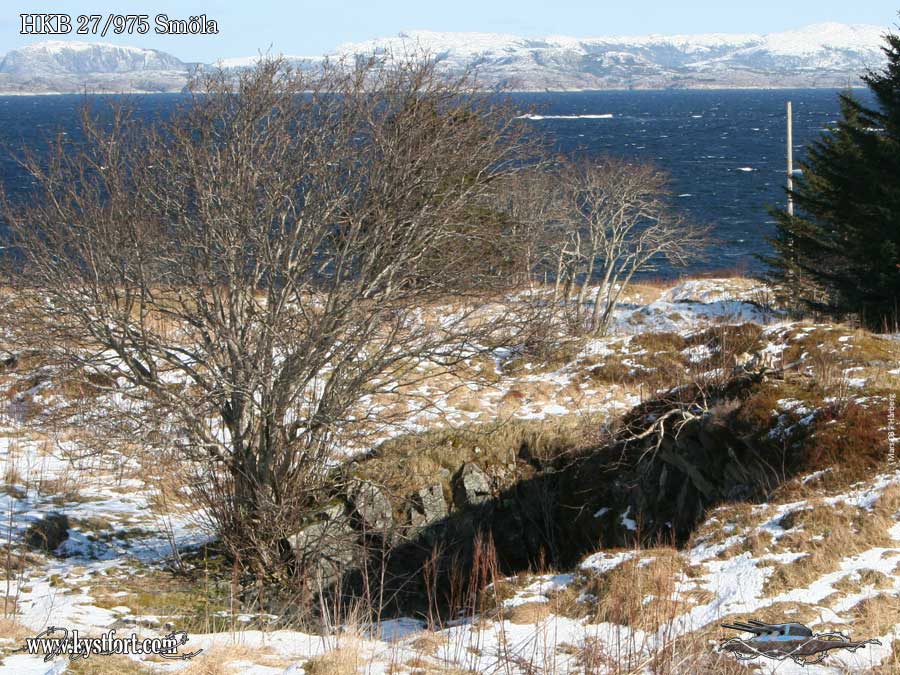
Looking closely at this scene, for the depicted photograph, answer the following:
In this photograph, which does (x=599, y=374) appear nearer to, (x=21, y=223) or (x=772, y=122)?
(x=21, y=223)

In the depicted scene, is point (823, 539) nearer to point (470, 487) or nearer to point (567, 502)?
point (567, 502)

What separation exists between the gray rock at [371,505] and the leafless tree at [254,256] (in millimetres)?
820

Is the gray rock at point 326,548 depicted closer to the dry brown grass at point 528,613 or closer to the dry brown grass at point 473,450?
the dry brown grass at point 473,450

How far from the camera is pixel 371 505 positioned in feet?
36.0

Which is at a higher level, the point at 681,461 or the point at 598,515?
the point at 681,461

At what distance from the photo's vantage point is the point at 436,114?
33.7ft

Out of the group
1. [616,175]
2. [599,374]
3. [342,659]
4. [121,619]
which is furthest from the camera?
[616,175]

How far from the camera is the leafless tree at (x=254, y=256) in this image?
886cm

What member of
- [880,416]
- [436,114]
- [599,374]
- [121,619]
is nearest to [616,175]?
[599,374]

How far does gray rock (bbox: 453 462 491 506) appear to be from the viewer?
Result: 455 inches

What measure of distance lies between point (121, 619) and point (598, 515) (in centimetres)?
576

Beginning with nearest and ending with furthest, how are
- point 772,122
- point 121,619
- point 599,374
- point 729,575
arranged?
point 729,575, point 121,619, point 599,374, point 772,122

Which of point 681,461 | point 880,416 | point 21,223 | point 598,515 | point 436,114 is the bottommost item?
point 598,515

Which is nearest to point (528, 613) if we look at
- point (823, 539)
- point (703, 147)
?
point (823, 539)
